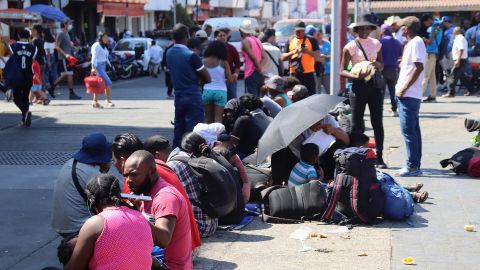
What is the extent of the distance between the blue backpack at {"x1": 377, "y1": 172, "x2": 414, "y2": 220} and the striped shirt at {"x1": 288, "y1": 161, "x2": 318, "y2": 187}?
0.75m

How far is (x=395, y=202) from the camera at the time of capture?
7492 mm

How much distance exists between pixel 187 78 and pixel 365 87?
2.11 m

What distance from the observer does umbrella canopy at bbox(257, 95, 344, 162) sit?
8047mm

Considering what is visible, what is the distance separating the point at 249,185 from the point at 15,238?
2.22m

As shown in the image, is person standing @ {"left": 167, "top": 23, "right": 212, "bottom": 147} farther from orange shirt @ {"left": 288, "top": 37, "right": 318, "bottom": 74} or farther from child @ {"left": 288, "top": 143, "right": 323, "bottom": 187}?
orange shirt @ {"left": 288, "top": 37, "right": 318, "bottom": 74}

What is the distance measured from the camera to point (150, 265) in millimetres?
4281

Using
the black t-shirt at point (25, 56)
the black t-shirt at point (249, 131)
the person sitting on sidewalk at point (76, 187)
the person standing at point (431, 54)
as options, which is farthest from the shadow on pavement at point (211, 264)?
the person standing at point (431, 54)

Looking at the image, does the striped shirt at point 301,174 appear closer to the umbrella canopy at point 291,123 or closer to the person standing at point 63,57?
the umbrella canopy at point 291,123

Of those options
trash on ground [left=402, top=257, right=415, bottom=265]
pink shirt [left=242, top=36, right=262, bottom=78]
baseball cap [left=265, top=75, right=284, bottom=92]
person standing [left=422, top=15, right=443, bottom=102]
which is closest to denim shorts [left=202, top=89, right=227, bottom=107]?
baseball cap [left=265, top=75, right=284, bottom=92]

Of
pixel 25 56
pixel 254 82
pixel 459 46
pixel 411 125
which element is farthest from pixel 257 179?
pixel 459 46

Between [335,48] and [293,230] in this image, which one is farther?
[335,48]

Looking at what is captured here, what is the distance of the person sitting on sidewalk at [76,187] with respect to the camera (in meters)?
5.32

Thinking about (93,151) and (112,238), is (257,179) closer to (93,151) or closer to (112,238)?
(93,151)

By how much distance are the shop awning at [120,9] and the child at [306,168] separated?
33370mm
